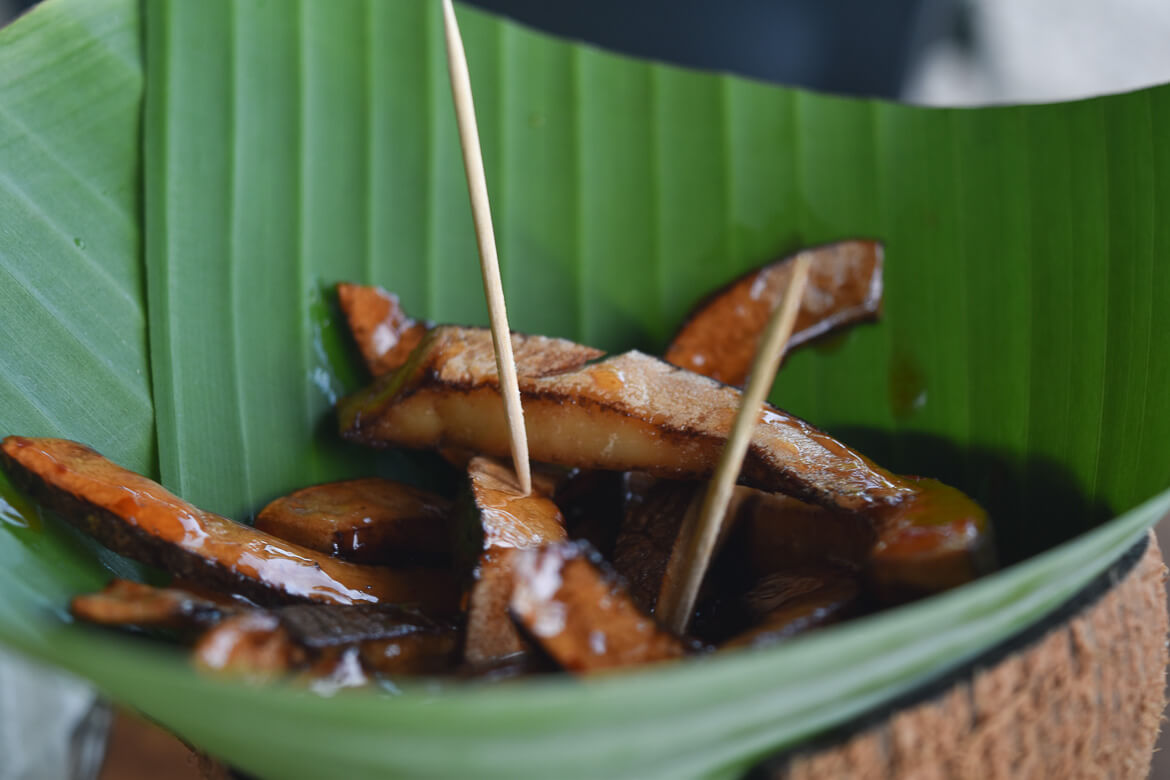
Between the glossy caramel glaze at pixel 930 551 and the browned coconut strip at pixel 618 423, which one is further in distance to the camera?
the browned coconut strip at pixel 618 423

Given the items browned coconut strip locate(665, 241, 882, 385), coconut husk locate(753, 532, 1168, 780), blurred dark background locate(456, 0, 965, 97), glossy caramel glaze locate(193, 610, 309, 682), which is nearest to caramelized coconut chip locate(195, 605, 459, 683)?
glossy caramel glaze locate(193, 610, 309, 682)

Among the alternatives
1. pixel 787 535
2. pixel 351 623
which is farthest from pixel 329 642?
pixel 787 535

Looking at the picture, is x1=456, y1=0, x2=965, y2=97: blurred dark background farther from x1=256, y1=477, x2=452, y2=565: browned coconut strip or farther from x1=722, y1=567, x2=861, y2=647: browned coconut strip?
x1=722, y1=567, x2=861, y2=647: browned coconut strip

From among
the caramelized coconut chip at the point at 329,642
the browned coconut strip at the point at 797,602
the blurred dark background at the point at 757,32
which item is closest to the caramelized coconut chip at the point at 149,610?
the caramelized coconut chip at the point at 329,642

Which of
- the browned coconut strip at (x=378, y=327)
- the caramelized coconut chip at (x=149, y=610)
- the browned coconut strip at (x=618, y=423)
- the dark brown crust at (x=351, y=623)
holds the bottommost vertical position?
the dark brown crust at (x=351, y=623)

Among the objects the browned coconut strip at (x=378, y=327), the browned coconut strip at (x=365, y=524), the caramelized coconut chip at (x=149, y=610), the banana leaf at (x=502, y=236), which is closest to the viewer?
the caramelized coconut chip at (x=149, y=610)

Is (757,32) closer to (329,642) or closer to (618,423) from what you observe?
(618,423)

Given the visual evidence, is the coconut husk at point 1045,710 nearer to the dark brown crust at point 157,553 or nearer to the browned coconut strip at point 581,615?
the browned coconut strip at point 581,615

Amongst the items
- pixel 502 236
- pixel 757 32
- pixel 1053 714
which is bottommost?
pixel 1053 714
